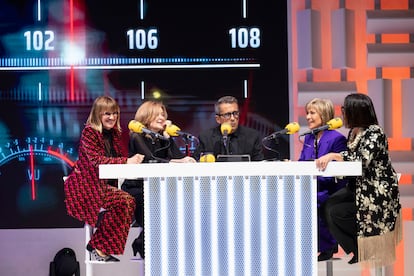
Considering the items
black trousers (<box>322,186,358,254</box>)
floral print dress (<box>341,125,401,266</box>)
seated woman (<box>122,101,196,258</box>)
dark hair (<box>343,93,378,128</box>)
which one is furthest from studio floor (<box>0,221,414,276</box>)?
dark hair (<box>343,93,378,128</box>)

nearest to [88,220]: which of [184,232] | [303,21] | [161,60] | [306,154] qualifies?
[184,232]

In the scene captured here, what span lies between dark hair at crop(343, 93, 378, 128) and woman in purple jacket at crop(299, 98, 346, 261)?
1.09 ft

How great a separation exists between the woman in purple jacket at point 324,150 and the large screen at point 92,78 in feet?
4.57

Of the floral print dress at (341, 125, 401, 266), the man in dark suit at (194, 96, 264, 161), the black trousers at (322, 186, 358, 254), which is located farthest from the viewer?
the man in dark suit at (194, 96, 264, 161)

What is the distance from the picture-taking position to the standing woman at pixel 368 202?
488 cm

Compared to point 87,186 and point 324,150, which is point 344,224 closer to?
point 324,150

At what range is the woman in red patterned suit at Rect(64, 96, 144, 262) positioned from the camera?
5.22 m

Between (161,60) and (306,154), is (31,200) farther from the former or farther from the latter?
(306,154)

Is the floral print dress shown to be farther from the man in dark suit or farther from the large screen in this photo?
the large screen

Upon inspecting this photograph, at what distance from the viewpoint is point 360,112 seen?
16.5 ft

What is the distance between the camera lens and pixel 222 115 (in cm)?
581

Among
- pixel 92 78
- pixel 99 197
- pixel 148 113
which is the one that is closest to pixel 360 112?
pixel 148 113

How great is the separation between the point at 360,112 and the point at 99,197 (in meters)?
1.87

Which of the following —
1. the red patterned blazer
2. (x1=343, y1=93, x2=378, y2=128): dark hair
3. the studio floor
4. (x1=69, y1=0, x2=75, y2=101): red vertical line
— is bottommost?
the studio floor
